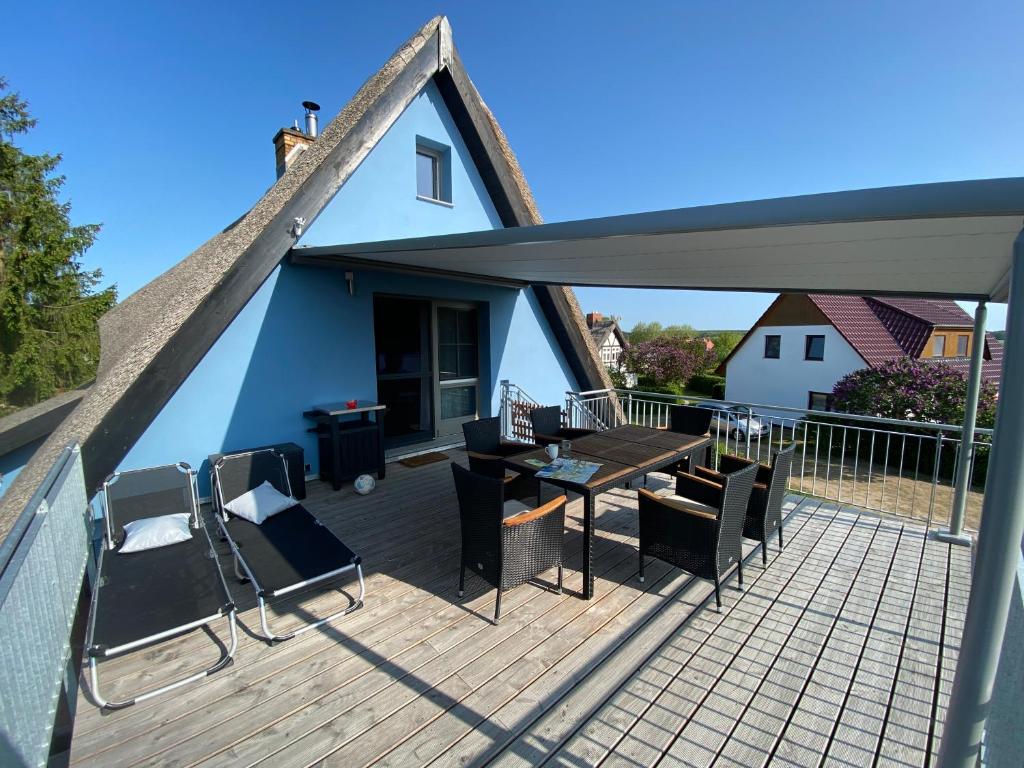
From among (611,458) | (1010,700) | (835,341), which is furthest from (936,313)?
(1010,700)

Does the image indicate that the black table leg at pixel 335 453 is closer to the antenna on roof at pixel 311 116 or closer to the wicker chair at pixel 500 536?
the wicker chair at pixel 500 536

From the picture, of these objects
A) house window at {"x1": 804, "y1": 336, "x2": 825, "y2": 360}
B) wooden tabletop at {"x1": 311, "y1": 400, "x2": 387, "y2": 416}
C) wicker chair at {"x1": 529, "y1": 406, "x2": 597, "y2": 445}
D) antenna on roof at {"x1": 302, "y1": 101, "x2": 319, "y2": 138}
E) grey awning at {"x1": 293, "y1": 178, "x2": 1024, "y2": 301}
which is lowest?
wicker chair at {"x1": 529, "y1": 406, "x2": 597, "y2": 445}

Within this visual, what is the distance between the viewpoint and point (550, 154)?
9.77 meters

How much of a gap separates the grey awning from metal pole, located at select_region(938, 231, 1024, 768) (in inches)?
20.8

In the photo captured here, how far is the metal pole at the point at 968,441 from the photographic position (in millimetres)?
4066

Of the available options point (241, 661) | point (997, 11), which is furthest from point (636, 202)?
point (241, 661)

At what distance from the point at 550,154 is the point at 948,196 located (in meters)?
9.20

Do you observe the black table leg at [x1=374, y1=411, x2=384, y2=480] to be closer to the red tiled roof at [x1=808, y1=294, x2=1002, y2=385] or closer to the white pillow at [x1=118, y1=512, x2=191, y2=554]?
the white pillow at [x1=118, y1=512, x2=191, y2=554]

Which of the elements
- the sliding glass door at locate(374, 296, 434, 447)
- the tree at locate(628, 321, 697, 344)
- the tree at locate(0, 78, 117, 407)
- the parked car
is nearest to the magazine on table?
the parked car

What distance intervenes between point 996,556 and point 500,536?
229 cm

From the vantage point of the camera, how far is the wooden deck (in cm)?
213

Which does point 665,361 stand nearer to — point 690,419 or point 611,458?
point 690,419

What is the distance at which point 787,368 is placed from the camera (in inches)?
891

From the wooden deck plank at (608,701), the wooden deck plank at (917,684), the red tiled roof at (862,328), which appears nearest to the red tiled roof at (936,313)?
the red tiled roof at (862,328)
